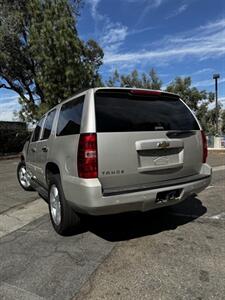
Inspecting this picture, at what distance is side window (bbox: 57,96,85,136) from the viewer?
4074 mm

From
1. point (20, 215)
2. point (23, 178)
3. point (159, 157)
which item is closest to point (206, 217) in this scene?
point (159, 157)

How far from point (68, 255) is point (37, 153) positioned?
2.48 m

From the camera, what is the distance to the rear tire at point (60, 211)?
14.2 feet

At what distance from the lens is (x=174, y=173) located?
4293 mm

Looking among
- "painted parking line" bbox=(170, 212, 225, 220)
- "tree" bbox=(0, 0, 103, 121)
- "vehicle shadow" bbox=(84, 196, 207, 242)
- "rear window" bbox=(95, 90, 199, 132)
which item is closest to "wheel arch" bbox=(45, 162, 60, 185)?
"vehicle shadow" bbox=(84, 196, 207, 242)

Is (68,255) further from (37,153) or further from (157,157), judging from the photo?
(37,153)

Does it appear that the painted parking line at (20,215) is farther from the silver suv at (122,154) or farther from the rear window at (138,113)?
the rear window at (138,113)

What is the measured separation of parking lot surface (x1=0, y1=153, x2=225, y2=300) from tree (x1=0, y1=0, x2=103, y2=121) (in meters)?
12.0

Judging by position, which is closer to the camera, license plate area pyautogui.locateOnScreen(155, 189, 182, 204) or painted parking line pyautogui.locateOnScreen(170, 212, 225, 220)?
license plate area pyautogui.locateOnScreen(155, 189, 182, 204)

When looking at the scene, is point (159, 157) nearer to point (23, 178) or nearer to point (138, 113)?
point (138, 113)

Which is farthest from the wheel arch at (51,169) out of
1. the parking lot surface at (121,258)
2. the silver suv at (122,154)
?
the parking lot surface at (121,258)

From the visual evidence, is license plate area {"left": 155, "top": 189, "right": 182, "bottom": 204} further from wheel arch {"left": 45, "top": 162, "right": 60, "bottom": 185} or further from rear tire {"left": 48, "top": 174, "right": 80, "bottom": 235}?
wheel arch {"left": 45, "top": 162, "right": 60, "bottom": 185}

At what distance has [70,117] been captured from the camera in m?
4.41

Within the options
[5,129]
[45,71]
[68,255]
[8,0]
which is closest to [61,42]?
[45,71]
